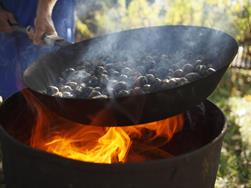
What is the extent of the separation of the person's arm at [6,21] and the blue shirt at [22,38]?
19 cm

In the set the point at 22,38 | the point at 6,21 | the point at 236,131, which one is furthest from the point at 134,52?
the point at 236,131

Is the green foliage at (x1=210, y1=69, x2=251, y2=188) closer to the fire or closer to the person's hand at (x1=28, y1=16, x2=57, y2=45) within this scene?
the fire

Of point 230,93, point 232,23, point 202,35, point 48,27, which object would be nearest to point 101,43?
point 48,27

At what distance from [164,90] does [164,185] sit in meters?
0.48

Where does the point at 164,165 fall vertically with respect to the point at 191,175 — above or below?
above

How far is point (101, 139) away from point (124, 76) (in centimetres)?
39

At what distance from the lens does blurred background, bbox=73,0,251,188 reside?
13.3 ft

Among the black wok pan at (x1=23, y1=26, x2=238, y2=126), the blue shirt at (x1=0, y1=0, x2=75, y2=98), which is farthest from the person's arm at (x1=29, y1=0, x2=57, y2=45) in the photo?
the blue shirt at (x1=0, y1=0, x2=75, y2=98)

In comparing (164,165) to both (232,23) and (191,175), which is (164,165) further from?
(232,23)

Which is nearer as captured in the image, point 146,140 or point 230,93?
point 146,140

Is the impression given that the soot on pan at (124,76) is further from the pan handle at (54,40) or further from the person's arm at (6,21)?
the person's arm at (6,21)

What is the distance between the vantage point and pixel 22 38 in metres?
3.70

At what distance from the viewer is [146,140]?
2.78m

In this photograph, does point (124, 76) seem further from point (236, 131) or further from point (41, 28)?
point (236, 131)
